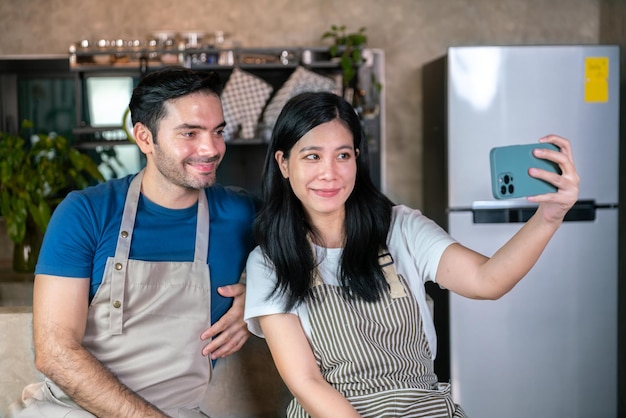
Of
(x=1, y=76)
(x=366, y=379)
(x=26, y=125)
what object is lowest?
(x=366, y=379)

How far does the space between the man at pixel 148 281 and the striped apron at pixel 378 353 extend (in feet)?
0.93

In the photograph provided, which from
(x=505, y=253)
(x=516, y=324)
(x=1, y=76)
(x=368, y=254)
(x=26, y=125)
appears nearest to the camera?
(x=505, y=253)

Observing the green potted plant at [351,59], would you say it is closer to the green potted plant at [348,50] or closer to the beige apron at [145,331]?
the green potted plant at [348,50]

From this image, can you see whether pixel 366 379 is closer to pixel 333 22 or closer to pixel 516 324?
pixel 516 324

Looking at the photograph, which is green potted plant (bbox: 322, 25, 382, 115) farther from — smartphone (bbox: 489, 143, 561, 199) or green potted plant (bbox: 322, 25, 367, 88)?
smartphone (bbox: 489, 143, 561, 199)

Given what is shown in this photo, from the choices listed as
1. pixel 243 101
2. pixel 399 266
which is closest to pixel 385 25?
pixel 243 101

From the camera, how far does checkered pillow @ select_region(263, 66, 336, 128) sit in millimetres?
3656

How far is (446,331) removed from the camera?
11.1 feet

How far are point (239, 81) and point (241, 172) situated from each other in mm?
492

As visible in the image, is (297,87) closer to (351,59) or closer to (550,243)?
(351,59)

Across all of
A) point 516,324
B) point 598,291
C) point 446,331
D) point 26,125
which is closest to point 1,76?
point 26,125

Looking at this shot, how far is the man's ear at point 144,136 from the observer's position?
6.48 feet

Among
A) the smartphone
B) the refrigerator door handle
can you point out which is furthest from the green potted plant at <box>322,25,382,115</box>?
the smartphone

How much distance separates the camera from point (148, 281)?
1873 mm
